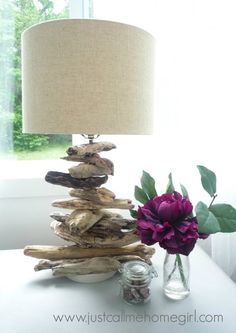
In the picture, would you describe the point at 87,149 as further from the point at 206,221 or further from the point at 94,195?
the point at 206,221

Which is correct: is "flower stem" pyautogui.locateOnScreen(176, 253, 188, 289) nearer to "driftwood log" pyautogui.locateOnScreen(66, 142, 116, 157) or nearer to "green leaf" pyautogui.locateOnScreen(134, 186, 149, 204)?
"green leaf" pyautogui.locateOnScreen(134, 186, 149, 204)

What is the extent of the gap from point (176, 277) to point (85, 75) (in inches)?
19.8

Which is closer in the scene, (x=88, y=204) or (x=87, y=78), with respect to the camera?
(x=87, y=78)

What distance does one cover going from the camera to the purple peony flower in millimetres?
586

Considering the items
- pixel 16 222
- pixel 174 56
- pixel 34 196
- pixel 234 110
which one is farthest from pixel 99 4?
pixel 16 222

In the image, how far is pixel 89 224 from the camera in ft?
2.41

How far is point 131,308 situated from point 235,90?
2.38ft

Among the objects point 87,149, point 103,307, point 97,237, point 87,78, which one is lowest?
point 103,307

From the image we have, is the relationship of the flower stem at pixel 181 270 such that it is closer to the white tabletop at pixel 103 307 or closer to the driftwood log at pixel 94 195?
the white tabletop at pixel 103 307

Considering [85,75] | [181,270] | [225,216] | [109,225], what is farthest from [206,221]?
[85,75]

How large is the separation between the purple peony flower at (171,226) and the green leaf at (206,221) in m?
0.01

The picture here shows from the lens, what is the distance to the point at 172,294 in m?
0.69

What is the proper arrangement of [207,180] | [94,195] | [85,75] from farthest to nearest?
1. [94,195]
2. [207,180]
3. [85,75]

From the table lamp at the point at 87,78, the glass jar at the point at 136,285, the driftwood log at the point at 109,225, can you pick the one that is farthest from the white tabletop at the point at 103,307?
the table lamp at the point at 87,78
